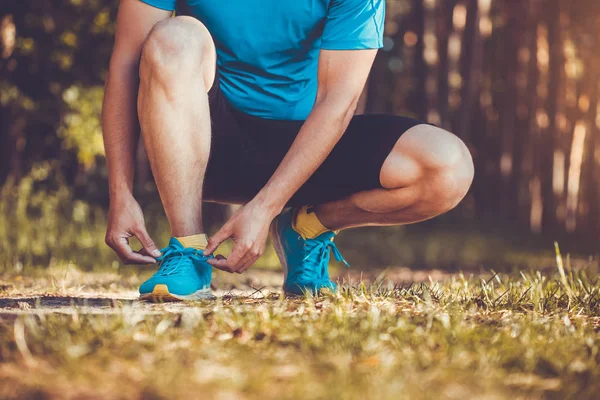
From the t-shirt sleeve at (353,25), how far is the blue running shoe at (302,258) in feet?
2.55

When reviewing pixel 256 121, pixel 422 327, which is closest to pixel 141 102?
pixel 256 121

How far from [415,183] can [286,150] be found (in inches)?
21.4

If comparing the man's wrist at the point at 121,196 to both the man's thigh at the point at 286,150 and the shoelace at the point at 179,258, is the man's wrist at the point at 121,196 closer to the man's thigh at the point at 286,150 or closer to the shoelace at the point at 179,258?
the shoelace at the point at 179,258

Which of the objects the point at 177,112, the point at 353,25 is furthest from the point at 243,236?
the point at 353,25

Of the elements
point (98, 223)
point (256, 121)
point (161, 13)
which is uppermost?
point (161, 13)

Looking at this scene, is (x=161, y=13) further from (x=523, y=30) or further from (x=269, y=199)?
(x=523, y=30)

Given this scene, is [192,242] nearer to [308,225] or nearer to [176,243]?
[176,243]

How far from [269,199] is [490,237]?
9014 mm

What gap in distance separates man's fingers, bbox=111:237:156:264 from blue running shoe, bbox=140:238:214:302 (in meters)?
0.06

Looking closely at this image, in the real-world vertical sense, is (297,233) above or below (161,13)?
below

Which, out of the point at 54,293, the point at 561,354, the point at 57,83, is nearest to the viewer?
the point at 561,354

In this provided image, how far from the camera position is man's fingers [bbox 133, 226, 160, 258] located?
2.69m

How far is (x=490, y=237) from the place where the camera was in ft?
36.8

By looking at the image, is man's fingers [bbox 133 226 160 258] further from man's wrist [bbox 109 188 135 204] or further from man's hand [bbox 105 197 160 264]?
man's wrist [bbox 109 188 135 204]
